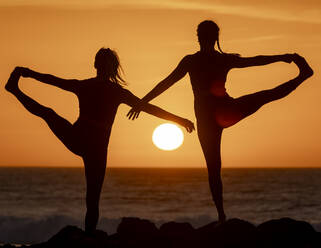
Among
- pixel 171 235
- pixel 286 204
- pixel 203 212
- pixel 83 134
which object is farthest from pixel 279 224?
pixel 286 204

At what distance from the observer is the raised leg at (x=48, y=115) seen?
11.0 meters

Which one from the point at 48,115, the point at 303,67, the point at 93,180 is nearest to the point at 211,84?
the point at 303,67

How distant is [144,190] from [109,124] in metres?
65.9

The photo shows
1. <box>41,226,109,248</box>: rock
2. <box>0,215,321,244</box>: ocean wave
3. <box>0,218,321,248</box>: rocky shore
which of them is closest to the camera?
<box>41,226,109,248</box>: rock

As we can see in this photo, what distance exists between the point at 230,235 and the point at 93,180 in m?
2.26

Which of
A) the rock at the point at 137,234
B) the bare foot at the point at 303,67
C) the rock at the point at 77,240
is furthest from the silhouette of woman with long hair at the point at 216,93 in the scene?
the rock at the point at 77,240

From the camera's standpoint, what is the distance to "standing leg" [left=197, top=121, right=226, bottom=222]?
11.3 m

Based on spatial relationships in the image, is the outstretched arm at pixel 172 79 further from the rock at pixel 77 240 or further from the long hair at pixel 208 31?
the rock at pixel 77 240

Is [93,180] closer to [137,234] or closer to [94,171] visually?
[94,171]

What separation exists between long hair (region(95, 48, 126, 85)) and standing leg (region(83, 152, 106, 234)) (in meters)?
1.22

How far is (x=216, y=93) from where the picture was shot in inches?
446

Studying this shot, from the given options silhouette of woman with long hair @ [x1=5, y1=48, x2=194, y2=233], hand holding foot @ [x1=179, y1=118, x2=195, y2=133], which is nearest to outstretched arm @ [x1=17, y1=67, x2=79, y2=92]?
silhouette of woman with long hair @ [x1=5, y1=48, x2=194, y2=233]

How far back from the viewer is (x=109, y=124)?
11.4 meters

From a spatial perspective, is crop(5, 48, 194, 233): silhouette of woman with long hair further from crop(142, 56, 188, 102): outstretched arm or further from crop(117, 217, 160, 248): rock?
crop(117, 217, 160, 248): rock
